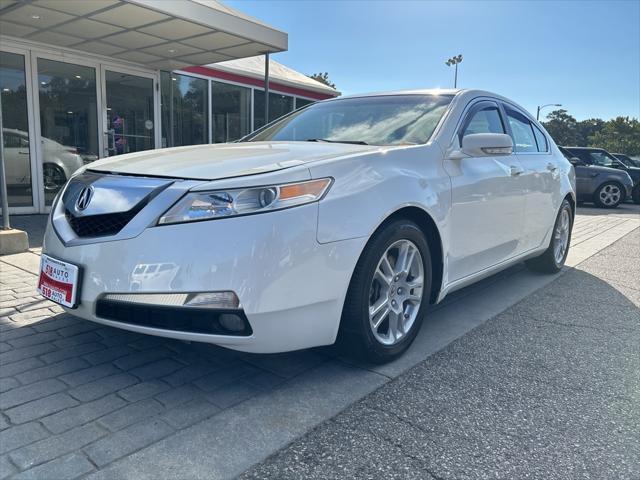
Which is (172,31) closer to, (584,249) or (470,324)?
(470,324)

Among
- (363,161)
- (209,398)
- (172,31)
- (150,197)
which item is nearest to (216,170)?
(150,197)

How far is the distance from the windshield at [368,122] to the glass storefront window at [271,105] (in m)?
8.93

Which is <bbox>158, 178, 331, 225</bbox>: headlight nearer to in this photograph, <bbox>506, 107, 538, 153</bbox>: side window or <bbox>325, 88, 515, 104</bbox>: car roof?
<bbox>325, 88, 515, 104</bbox>: car roof

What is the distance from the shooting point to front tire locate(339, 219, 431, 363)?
2.54m

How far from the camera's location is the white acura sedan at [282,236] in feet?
7.16

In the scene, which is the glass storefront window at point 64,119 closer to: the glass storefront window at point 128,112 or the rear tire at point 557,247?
the glass storefront window at point 128,112

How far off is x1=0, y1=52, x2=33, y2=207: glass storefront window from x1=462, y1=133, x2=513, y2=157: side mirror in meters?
7.16

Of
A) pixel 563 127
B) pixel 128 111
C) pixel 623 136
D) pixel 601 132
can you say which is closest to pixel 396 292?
pixel 128 111

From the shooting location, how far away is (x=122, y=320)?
234 cm

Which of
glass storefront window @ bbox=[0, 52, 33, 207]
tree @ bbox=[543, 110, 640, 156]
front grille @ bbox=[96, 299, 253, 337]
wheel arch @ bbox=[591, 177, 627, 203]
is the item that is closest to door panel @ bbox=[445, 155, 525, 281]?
front grille @ bbox=[96, 299, 253, 337]

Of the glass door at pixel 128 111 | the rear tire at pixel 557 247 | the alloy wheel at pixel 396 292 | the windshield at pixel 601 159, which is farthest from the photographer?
the windshield at pixel 601 159

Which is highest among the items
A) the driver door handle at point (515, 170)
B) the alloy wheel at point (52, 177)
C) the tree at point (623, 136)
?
the tree at point (623, 136)

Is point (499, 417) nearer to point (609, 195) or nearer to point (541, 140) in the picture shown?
point (541, 140)


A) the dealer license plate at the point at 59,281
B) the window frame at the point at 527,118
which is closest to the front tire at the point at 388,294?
the dealer license plate at the point at 59,281
